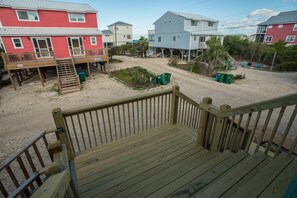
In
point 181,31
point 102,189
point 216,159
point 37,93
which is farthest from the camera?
point 181,31

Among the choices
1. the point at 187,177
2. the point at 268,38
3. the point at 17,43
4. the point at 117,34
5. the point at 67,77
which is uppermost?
the point at 117,34

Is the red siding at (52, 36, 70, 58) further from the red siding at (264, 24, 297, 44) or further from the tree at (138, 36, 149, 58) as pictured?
the red siding at (264, 24, 297, 44)

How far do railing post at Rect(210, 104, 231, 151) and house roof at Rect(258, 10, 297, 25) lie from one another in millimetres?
35984

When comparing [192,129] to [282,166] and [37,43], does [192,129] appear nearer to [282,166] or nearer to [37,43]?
[282,166]

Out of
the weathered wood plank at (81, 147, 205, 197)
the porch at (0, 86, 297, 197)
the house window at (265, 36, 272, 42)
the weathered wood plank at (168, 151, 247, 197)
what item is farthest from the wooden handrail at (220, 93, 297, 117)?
the house window at (265, 36, 272, 42)

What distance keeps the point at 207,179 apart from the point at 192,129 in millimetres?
1788

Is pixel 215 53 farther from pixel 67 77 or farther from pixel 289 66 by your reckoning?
pixel 67 77

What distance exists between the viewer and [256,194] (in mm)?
1436

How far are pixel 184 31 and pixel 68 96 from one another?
714 inches

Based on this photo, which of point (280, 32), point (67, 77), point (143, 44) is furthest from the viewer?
point (280, 32)

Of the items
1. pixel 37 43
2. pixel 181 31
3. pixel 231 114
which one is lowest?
pixel 231 114

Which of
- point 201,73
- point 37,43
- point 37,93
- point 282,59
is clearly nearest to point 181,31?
point 201,73

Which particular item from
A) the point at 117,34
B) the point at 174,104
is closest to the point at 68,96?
the point at 174,104

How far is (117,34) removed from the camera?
41062 mm
